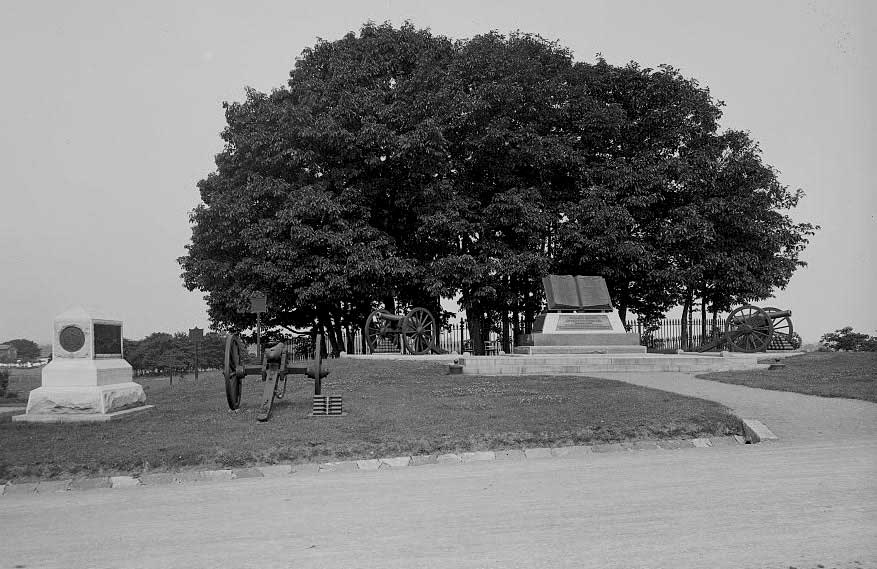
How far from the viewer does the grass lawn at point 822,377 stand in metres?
15.5

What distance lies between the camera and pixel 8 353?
26.8m

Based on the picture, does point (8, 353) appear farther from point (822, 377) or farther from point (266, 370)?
point (822, 377)

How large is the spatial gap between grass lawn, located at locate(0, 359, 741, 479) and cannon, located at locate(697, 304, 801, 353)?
49.5ft

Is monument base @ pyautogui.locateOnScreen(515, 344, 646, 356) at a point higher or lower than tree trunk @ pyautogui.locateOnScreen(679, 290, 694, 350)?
lower

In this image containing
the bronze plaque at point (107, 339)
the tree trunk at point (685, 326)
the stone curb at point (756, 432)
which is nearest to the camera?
the stone curb at point (756, 432)

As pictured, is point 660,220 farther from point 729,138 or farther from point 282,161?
point 282,161

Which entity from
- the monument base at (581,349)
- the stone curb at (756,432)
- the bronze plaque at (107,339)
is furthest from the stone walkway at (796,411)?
the bronze plaque at (107,339)

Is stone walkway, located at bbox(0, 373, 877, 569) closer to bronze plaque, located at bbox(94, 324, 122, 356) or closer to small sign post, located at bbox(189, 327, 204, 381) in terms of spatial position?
bronze plaque, located at bbox(94, 324, 122, 356)

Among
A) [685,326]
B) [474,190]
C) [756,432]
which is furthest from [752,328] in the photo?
[756,432]

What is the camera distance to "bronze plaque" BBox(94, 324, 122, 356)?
13.0 metres

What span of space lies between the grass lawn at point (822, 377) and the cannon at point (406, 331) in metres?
11.4

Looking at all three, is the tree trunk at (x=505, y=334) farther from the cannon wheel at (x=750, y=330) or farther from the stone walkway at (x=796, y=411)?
the stone walkway at (x=796, y=411)

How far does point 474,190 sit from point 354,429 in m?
22.8

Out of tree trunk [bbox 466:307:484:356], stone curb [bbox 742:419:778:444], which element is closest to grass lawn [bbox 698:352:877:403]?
stone curb [bbox 742:419:778:444]
